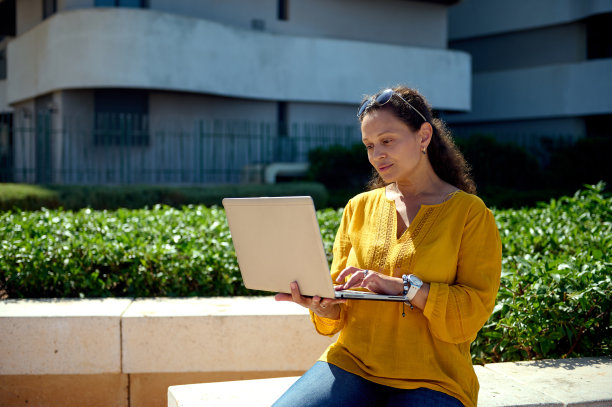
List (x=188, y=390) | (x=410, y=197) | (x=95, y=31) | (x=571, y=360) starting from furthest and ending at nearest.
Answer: (x=95, y=31)
(x=571, y=360)
(x=188, y=390)
(x=410, y=197)

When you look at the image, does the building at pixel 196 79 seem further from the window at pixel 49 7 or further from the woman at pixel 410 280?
the woman at pixel 410 280

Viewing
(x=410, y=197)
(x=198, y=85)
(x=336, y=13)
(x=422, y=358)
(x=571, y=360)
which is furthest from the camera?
(x=336, y=13)

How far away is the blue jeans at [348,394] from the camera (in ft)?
7.71

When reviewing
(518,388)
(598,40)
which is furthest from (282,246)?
(598,40)

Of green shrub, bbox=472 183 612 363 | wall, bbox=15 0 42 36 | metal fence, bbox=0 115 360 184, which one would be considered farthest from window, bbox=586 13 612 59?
green shrub, bbox=472 183 612 363

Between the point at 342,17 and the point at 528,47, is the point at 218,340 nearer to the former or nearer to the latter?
the point at 342,17

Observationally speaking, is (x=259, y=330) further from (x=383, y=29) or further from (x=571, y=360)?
(x=383, y=29)

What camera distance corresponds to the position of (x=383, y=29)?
21.6 m

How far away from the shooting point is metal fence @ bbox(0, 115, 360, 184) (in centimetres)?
1622

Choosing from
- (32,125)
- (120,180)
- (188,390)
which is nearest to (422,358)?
(188,390)

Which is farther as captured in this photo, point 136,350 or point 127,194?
point 127,194

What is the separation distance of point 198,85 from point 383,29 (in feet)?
24.8

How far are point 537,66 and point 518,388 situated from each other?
2351 cm

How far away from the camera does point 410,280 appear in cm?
238
